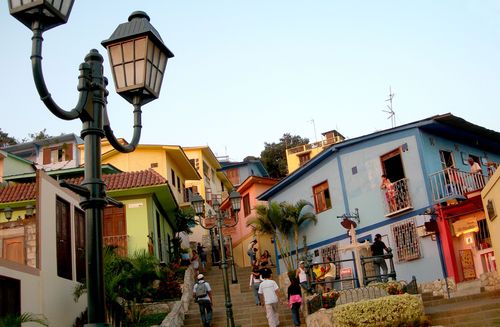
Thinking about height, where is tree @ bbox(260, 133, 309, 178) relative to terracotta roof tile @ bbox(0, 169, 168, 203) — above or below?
above

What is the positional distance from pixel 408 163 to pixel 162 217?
12925mm

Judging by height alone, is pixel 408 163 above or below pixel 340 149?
Result: below

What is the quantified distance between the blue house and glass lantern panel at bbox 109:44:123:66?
17065 mm

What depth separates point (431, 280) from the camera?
822 inches

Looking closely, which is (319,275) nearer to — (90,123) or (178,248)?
(178,248)

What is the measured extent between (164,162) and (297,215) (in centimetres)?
1083

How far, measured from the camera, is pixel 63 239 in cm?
1716

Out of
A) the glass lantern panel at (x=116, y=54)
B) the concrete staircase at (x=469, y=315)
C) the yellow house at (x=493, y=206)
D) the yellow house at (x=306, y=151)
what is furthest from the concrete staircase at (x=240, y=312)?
the yellow house at (x=306, y=151)

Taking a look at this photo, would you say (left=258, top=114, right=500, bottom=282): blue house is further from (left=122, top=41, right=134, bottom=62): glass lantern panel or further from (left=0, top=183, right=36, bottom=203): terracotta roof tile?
(left=122, top=41, right=134, bottom=62): glass lantern panel

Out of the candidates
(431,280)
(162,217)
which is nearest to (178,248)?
(162,217)

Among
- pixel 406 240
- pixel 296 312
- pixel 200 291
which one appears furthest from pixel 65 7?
pixel 406 240

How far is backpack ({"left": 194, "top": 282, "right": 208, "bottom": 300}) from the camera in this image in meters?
17.9

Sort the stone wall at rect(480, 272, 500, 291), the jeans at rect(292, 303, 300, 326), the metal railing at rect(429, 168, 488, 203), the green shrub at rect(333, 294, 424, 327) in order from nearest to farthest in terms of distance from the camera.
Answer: the green shrub at rect(333, 294, 424, 327) < the jeans at rect(292, 303, 300, 326) < the stone wall at rect(480, 272, 500, 291) < the metal railing at rect(429, 168, 488, 203)

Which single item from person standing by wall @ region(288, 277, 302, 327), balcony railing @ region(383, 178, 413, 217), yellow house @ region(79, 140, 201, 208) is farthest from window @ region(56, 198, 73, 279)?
yellow house @ region(79, 140, 201, 208)
